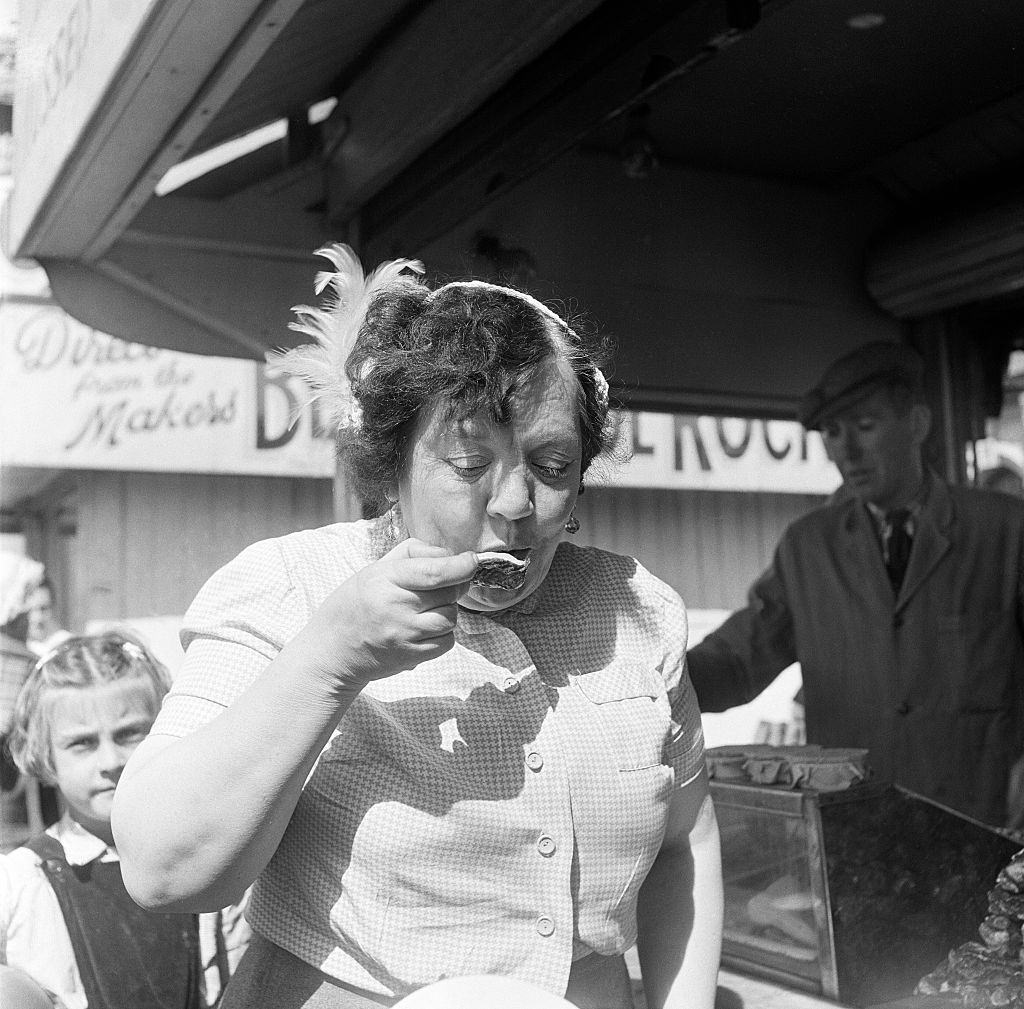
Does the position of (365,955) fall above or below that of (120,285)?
below

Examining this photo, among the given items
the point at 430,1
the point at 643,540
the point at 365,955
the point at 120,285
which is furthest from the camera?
the point at 643,540

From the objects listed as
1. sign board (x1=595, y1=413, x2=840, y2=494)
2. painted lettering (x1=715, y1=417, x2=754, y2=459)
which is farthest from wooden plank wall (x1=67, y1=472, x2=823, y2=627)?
painted lettering (x1=715, y1=417, x2=754, y2=459)

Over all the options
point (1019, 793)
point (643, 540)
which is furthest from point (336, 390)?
point (643, 540)

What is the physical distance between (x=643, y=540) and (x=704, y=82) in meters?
2.25

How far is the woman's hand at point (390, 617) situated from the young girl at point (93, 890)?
113 centimetres

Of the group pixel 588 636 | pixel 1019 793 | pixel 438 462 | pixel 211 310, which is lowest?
pixel 1019 793

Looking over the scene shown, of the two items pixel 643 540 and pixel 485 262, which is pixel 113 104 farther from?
pixel 643 540

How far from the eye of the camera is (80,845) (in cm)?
188

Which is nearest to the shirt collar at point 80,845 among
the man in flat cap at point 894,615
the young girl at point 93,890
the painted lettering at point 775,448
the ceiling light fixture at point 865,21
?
the young girl at point 93,890

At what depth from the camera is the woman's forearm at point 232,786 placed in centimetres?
88

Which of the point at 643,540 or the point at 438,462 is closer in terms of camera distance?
the point at 438,462

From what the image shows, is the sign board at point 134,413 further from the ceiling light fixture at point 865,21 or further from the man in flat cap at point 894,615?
the ceiling light fixture at point 865,21

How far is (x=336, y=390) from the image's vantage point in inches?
47.4

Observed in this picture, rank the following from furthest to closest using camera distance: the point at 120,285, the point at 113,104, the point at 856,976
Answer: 1. the point at 120,285
2. the point at 113,104
3. the point at 856,976
